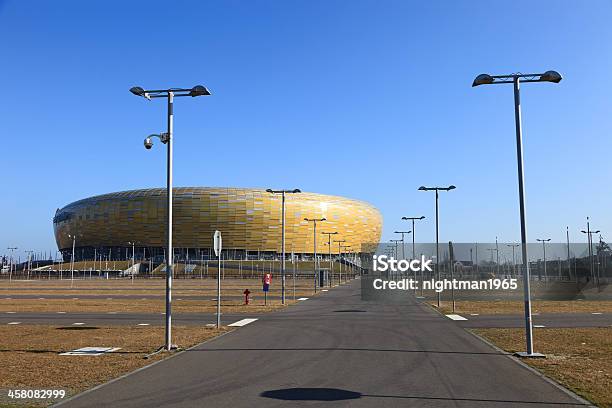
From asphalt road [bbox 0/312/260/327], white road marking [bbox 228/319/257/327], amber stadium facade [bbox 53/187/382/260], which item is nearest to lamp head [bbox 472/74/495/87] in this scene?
white road marking [bbox 228/319/257/327]

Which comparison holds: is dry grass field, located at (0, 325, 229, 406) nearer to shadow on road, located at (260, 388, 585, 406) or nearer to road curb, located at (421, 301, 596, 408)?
shadow on road, located at (260, 388, 585, 406)

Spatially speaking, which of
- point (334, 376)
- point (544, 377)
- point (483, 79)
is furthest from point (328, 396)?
point (483, 79)

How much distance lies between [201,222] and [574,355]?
14109 centimetres

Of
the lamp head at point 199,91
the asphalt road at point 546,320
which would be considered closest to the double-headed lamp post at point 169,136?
the lamp head at point 199,91

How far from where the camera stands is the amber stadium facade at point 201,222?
15188 cm

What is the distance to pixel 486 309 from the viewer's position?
3212 cm

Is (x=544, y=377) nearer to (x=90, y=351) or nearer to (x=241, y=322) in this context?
(x=90, y=351)

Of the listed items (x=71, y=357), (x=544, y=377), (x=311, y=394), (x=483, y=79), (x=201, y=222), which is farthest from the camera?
(x=201, y=222)

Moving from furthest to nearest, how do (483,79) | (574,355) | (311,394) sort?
1. (483,79)
2. (574,355)
3. (311,394)

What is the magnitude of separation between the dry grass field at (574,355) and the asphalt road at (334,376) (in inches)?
18.9

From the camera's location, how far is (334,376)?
11.5 metres

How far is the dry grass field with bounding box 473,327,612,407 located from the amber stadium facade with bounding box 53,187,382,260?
128726 mm

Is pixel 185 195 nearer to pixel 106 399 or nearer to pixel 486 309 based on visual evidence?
pixel 486 309

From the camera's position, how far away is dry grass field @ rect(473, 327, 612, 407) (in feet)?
34.1
